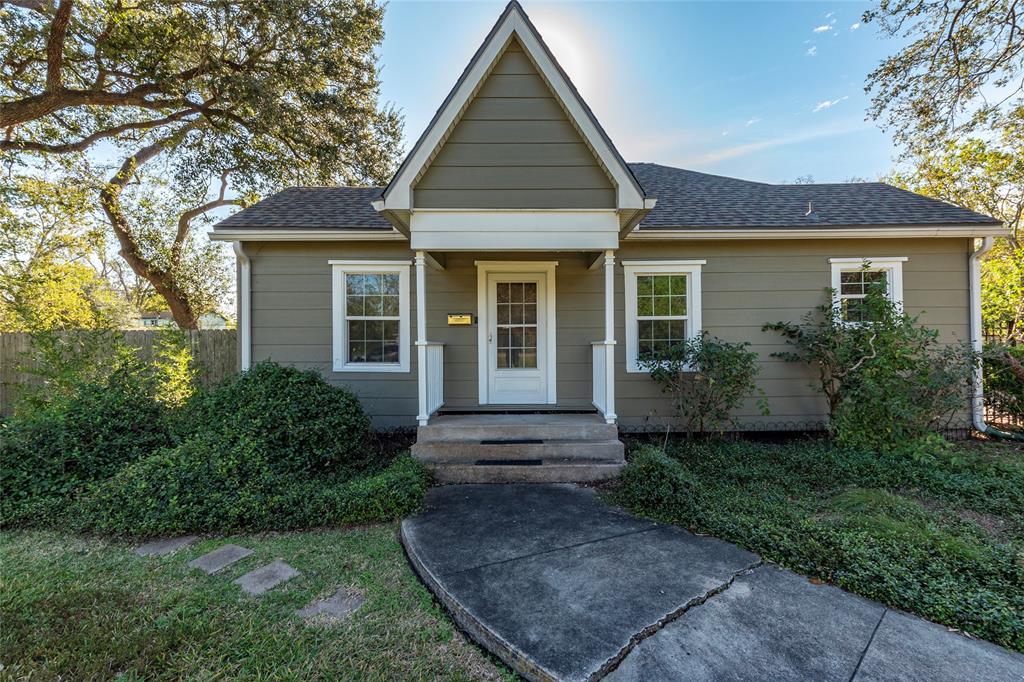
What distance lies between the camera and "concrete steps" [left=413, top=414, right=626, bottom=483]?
175 inches

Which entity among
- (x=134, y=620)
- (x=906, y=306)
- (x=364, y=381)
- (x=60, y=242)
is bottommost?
(x=134, y=620)

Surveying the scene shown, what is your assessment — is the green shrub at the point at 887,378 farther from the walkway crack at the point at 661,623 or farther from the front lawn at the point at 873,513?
the walkway crack at the point at 661,623

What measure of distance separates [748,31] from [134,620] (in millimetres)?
11648

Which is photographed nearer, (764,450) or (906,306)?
(764,450)

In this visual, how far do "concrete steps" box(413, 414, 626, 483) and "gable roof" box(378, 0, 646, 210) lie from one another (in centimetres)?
265

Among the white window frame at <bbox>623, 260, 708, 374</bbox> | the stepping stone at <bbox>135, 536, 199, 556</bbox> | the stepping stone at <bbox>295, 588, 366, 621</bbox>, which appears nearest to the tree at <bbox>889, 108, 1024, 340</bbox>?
the white window frame at <bbox>623, 260, 708, 374</bbox>

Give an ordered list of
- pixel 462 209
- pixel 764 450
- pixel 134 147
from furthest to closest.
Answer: pixel 134 147 < pixel 764 450 < pixel 462 209

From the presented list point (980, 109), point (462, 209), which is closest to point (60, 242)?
point (462, 209)

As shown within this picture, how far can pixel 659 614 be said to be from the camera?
2215 mm

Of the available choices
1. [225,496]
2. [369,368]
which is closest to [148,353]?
[369,368]

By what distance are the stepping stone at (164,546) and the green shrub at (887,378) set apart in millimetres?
7229

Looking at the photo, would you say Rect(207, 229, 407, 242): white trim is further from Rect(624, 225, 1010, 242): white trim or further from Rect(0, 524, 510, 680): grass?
Rect(0, 524, 510, 680): grass

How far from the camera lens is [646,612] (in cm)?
223

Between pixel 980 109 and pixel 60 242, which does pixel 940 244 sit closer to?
pixel 980 109
